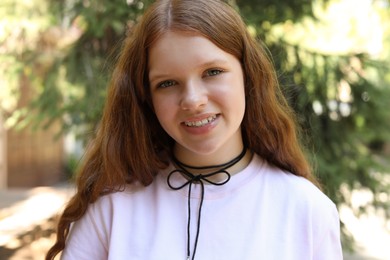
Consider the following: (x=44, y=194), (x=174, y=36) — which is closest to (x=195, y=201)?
(x=174, y=36)

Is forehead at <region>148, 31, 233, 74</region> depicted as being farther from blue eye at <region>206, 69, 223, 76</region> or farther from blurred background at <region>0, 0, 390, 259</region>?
blurred background at <region>0, 0, 390, 259</region>

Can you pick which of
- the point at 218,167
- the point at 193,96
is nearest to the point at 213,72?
the point at 193,96

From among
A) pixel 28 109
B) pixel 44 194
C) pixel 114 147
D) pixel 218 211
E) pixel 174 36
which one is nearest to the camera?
pixel 174 36

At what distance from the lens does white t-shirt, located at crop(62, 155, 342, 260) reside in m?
1.49

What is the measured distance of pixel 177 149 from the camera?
1.70m

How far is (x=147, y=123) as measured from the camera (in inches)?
68.2

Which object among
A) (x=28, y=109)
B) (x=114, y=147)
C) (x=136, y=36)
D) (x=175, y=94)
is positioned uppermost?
(x=136, y=36)

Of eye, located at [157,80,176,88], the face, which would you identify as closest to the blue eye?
the face

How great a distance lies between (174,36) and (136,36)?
20 centimetres

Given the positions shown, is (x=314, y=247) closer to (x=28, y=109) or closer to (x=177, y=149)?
(x=177, y=149)

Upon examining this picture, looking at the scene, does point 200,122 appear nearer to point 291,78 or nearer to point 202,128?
point 202,128

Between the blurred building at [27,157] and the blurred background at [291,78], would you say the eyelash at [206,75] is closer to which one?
the blurred background at [291,78]

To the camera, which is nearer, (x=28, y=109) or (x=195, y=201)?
(x=195, y=201)

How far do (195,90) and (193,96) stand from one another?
0.07ft
